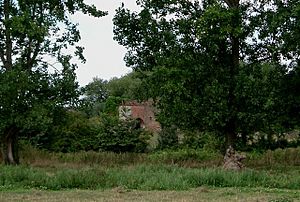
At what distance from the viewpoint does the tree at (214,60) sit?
886 inches

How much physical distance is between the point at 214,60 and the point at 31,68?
27.4 ft

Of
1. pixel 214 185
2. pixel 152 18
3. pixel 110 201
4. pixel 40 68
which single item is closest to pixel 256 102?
pixel 152 18

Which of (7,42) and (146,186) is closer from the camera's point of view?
(146,186)

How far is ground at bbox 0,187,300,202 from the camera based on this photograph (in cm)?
1271

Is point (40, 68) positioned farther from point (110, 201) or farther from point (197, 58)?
point (110, 201)

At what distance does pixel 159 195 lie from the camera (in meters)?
13.5

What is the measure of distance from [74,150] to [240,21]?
14.6 metres

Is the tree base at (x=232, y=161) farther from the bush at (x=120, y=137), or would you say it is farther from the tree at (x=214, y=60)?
the bush at (x=120, y=137)

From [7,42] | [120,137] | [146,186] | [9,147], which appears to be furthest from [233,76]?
[120,137]

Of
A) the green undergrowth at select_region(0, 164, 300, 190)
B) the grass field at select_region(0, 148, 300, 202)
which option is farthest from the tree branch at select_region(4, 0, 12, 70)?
the green undergrowth at select_region(0, 164, 300, 190)

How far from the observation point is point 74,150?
32844mm

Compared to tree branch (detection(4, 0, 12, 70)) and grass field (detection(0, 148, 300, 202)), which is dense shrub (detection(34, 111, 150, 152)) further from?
grass field (detection(0, 148, 300, 202))

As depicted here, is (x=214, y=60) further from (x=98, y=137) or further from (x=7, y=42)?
(x=98, y=137)

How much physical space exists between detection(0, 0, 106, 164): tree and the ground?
9270 mm
